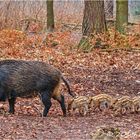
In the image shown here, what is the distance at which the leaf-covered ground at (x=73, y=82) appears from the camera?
9.29 meters

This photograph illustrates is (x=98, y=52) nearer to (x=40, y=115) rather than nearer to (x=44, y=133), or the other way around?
(x=40, y=115)

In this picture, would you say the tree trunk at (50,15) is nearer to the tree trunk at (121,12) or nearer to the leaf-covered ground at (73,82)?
the leaf-covered ground at (73,82)

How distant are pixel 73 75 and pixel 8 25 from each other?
831 cm

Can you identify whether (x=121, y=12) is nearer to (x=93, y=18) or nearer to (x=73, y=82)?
(x=93, y=18)

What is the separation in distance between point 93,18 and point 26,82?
33.0ft

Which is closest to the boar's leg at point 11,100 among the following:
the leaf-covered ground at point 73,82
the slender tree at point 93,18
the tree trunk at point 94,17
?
the leaf-covered ground at point 73,82

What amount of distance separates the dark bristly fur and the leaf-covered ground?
35 centimetres

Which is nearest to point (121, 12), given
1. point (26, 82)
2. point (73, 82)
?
point (73, 82)

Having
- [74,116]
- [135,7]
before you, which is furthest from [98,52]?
[135,7]

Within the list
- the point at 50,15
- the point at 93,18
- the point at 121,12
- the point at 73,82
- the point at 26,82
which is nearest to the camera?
the point at 26,82

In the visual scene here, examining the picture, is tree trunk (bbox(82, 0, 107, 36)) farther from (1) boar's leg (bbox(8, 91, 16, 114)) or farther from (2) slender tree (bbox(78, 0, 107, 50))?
(1) boar's leg (bbox(8, 91, 16, 114))

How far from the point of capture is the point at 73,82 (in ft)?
47.3

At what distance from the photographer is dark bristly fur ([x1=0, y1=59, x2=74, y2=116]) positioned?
10.8 metres

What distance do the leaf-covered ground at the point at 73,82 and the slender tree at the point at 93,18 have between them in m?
0.73
